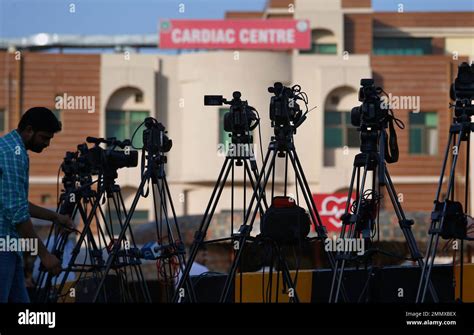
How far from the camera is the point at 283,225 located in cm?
787

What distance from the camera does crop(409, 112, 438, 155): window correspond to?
1449 inches

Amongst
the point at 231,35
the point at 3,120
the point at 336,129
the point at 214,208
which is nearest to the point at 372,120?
the point at 214,208

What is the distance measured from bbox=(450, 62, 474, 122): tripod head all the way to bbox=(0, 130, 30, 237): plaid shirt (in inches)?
122

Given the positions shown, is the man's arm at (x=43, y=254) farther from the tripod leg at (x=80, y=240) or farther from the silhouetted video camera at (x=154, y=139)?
the tripod leg at (x=80, y=240)

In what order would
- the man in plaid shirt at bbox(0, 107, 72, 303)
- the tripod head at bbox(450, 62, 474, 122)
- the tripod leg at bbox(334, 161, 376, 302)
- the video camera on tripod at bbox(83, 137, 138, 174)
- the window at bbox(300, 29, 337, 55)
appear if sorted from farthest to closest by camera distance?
the window at bbox(300, 29, 337, 55)
the video camera on tripod at bbox(83, 137, 138, 174)
the tripod leg at bbox(334, 161, 376, 302)
the tripod head at bbox(450, 62, 474, 122)
the man in plaid shirt at bbox(0, 107, 72, 303)

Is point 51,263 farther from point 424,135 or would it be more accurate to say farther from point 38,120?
point 424,135

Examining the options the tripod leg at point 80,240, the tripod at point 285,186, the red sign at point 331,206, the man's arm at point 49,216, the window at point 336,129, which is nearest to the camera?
the man's arm at point 49,216

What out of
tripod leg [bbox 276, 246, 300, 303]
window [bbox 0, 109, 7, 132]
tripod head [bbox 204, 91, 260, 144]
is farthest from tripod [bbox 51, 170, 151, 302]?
window [bbox 0, 109, 7, 132]

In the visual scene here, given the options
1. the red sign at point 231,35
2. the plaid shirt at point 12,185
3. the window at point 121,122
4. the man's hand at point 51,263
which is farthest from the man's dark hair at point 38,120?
→ the red sign at point 231,35

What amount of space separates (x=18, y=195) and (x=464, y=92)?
10.6 ft

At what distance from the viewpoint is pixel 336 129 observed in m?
37.0

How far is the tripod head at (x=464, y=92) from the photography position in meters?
7.80

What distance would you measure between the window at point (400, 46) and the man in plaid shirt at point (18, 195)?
115 feet

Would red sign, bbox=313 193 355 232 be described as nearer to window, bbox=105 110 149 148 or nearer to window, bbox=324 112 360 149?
window, bbox=324 112 360 149
